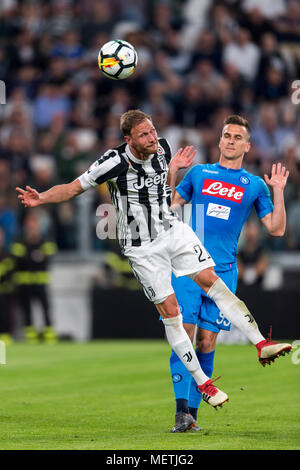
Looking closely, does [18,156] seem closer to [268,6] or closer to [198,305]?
[268,6]

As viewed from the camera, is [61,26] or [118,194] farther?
[61,26]

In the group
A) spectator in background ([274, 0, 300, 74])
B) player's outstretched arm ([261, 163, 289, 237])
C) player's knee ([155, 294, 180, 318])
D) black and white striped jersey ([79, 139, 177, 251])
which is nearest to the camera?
player's knee ([155, 294, 180, 318])

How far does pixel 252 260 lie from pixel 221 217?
9.10 meters

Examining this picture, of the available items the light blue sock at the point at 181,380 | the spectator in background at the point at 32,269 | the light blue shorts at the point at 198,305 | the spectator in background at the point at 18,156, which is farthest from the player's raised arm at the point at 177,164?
the spectator in background at the point at 18,156

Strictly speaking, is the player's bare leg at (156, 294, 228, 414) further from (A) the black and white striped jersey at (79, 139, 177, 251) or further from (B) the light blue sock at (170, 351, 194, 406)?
(A) the black and white striped jersey at (79, 139, 177, 251)

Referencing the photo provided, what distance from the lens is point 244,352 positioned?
14688mm

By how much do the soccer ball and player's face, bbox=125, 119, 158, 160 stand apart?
1.09 metres

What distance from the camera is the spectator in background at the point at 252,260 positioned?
55.8 feet

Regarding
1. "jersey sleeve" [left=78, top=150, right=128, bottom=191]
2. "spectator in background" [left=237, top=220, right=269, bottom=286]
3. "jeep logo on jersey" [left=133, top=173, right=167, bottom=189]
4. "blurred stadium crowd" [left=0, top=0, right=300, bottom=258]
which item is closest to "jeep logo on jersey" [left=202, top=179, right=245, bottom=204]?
"jeep logo on jersey" [left=133, top=173, right=167, bottom=189]

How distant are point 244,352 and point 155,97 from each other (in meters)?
6.68

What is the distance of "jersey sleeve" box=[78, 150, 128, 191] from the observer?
298 inches

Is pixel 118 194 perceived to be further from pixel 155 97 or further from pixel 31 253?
pixel 155 97

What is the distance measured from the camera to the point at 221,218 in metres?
8.13

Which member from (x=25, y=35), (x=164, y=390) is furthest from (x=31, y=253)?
(x=164, y=390)
